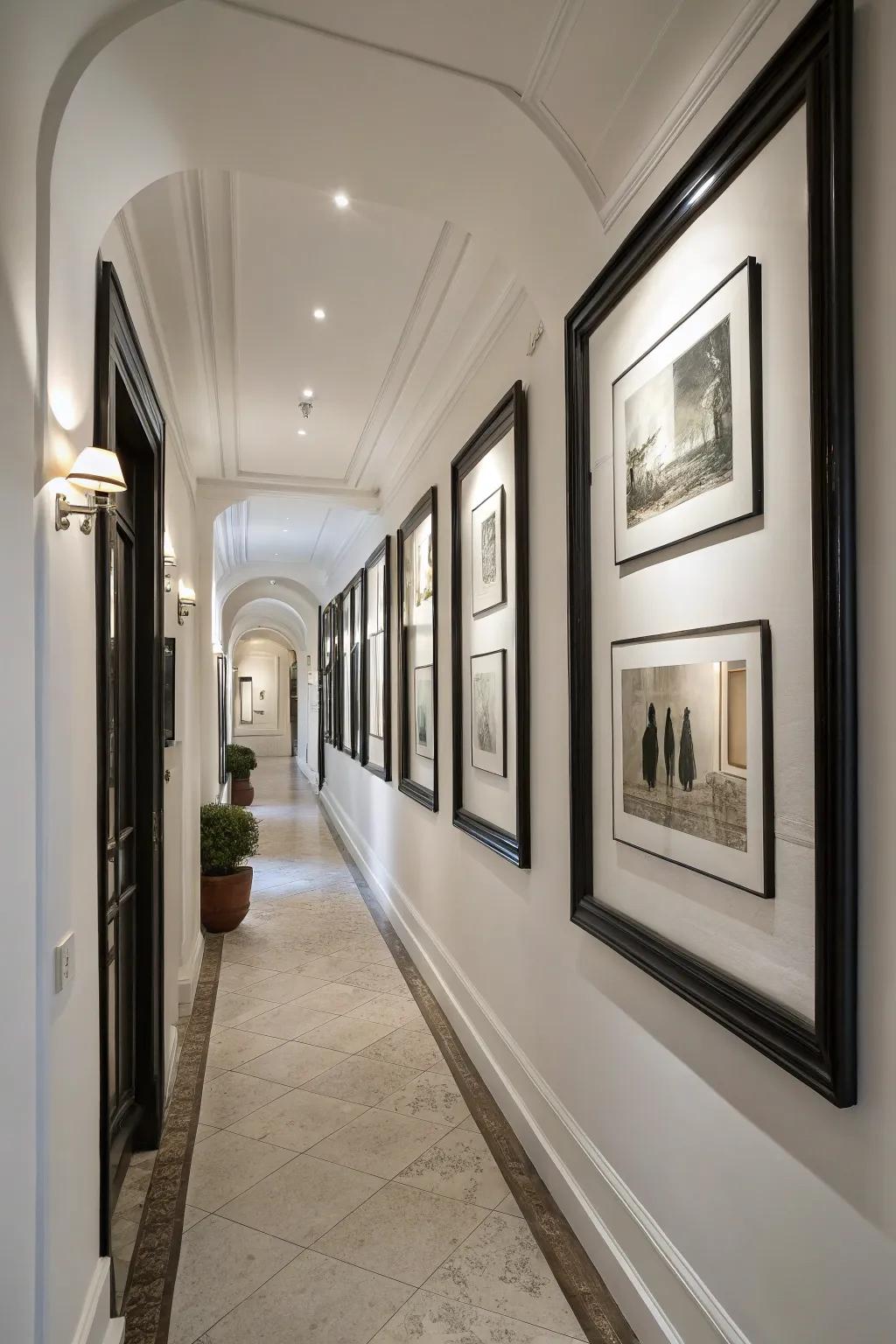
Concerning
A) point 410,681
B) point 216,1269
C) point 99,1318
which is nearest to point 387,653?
point 410,681

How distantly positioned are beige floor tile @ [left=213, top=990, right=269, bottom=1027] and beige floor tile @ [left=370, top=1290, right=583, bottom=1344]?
2.03 metres

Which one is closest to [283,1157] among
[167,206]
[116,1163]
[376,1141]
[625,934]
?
[376,1141]

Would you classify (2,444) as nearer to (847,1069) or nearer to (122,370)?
(122,370)

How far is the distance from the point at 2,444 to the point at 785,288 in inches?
55.9

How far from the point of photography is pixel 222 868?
5211mm

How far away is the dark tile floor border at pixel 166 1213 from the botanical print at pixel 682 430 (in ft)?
7.86

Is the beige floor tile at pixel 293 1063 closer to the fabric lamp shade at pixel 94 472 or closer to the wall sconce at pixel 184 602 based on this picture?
the wall sconce at pixel 184 602

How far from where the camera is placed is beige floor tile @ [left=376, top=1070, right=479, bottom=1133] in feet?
9.46

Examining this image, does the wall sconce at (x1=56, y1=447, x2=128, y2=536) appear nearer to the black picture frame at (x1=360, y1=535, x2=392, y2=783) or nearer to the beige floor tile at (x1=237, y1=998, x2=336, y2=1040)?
the beige floor tile at (x1=237, y1=998, x2=336, y2=1040)

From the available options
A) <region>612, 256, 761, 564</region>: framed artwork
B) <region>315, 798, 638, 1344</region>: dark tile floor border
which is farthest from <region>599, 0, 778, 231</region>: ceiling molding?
<region>315, 798, 638, 1344</region>: dark tile floor border

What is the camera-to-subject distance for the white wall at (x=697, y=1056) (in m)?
1.13

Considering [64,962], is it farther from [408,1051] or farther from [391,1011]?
[391,1011]

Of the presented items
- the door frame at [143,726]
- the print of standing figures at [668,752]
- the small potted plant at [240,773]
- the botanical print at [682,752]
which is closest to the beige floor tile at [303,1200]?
the door frame at [143,726]

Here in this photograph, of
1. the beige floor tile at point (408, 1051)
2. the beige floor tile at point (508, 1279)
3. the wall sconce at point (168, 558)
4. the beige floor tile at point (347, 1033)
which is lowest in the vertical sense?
the beige floor tile at point (347, 1033)
